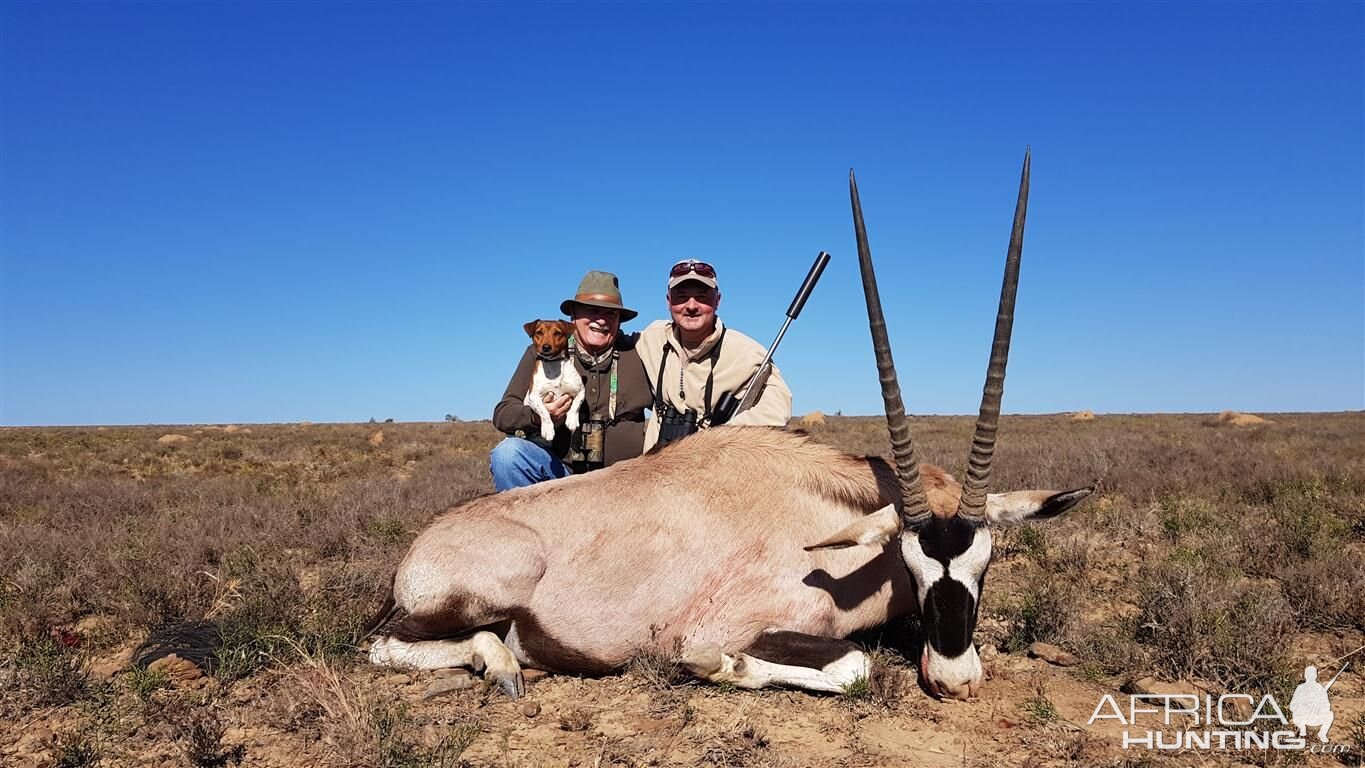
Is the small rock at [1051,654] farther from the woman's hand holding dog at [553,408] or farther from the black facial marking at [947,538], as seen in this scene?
the woman's hand holding dog at [553,408]

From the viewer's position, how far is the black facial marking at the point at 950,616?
354cm

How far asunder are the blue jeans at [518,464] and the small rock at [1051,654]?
3523mm

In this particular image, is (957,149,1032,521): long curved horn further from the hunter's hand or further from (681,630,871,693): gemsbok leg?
the hunter's hand

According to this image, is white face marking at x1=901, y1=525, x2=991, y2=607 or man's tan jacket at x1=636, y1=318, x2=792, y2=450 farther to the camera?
man's tan jacket at x1=636, y1=318, x2=792, y2=450

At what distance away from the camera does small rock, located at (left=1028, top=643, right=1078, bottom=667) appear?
4227mm

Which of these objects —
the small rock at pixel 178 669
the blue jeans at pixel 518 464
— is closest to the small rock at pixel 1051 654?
the blue jeans at pixel 518 464

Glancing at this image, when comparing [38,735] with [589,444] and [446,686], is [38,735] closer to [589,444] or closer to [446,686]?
[446,686]

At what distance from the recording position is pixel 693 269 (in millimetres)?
6051

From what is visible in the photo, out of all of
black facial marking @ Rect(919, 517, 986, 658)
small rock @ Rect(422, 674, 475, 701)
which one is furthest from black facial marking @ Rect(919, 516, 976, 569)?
small rock @ Rect(422, 674, 475, 701)

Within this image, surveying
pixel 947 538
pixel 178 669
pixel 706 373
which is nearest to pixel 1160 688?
pixel 947 538

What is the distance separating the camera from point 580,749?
334cm

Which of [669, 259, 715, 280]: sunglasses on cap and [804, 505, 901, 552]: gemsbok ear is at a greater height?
[669, 259, 715, 280]: sunglasses on cap

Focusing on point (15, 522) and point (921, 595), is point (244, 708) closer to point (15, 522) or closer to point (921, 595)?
point (921, 595)

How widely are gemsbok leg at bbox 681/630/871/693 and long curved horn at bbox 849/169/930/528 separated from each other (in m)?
0.74
